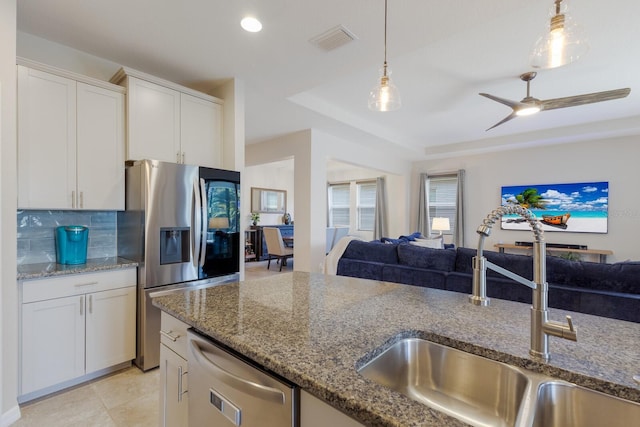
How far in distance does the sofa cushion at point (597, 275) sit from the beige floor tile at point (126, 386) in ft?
10.3

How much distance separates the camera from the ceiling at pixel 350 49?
6.41 ft

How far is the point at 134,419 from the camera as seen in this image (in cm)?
183

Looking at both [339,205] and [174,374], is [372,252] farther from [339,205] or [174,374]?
[339,205]

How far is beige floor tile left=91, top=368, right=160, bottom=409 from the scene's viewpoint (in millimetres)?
2027

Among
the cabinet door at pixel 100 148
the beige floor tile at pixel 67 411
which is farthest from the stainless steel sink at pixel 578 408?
the cabinet door at pixel 100 148

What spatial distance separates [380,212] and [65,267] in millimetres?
6285

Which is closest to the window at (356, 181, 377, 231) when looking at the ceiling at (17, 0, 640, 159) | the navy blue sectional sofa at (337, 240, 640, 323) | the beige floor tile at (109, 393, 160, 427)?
the ceiling at (17, 0, 640, 159)

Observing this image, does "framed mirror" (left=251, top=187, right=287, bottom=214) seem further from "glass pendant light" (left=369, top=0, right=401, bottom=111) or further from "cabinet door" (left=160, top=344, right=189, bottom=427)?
"cabinet door" (left=160, top=344, right=189, bottom=427)

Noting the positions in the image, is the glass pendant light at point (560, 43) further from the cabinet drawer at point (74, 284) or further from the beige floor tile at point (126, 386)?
the beige floor tile at point (126, 386)

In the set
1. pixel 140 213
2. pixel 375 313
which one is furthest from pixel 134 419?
pixel 375 313

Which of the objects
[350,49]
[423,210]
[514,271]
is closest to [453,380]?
[514,271]

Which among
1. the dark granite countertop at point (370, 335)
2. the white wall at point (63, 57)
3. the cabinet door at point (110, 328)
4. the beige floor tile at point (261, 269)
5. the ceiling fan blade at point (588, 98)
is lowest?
the beige floor tile at point (261, 269)

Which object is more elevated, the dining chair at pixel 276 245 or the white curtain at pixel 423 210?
the white curtain at pixel 423 210

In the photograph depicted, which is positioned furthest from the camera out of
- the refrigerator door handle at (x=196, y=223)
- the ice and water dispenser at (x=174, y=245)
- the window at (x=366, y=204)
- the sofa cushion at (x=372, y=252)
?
the window at (x=366, y=204)
